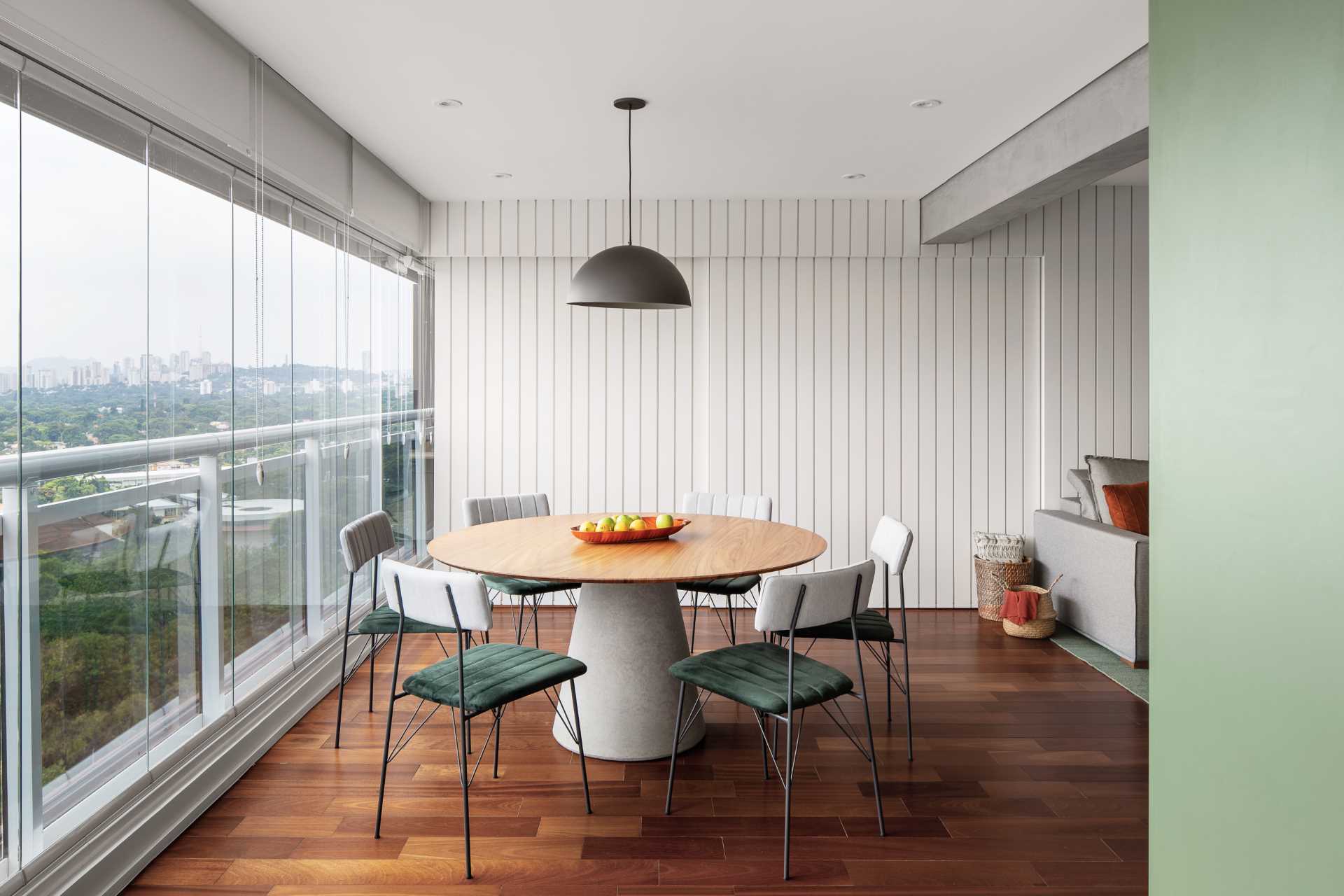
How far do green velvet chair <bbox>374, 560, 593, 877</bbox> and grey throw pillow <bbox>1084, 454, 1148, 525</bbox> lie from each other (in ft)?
11.1

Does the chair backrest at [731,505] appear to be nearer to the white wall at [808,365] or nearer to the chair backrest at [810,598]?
the white wall at [808,365]

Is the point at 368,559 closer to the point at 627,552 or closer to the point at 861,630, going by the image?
the point at 627,552

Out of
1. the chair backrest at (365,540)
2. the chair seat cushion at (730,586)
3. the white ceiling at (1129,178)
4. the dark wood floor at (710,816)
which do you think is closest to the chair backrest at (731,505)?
the chair seat cushion at (730,586)

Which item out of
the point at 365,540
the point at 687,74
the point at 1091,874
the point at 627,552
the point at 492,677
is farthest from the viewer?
the point at 365,540

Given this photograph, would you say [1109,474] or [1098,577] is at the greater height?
[1109,474]

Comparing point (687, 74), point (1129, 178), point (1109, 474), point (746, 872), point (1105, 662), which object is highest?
point (1129, 178)

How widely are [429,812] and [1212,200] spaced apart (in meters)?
2.69

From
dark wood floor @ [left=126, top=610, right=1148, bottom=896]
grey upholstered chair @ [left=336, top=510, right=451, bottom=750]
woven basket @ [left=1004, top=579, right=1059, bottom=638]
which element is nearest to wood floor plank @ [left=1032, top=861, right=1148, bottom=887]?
dark wood floor @ [left=126, top=610, right=1148, bottom=896]

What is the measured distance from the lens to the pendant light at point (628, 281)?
130 inches

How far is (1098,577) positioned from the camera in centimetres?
463

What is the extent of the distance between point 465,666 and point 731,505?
1990 millimetres

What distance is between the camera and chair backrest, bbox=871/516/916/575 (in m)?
3.29

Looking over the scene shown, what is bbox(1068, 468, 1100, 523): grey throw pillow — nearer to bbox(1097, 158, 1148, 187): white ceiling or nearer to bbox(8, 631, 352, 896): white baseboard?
bbox(1097, 158, 1148, 187): white ceiling

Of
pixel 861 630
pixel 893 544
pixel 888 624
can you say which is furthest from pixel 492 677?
pixel 893 544
